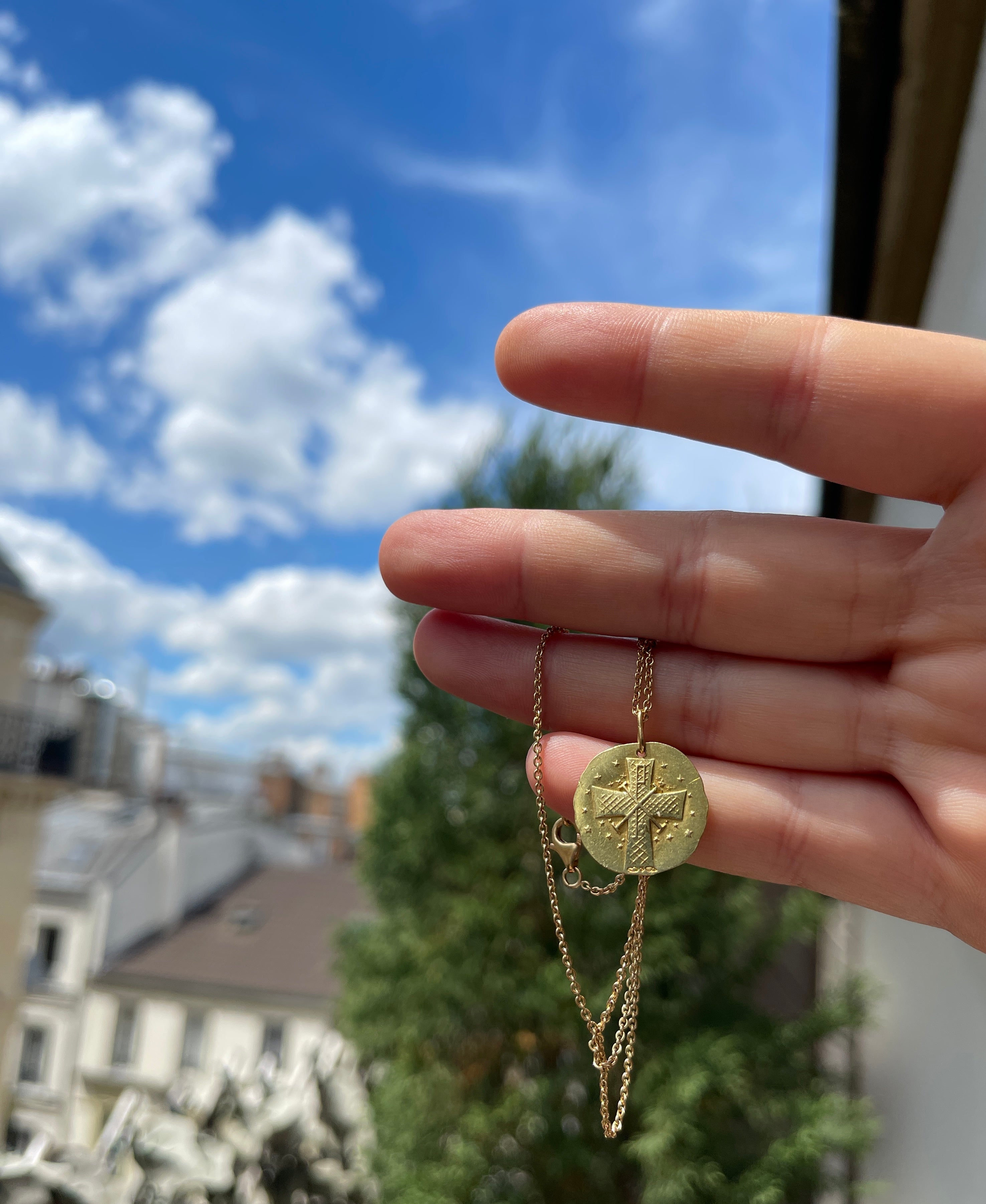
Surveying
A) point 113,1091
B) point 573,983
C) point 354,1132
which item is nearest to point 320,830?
point 113,1091

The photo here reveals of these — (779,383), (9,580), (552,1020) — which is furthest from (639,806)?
(9,580)

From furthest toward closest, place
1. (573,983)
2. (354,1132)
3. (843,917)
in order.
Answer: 1. (843,917)
2. (354,1132)
3. (573,983)

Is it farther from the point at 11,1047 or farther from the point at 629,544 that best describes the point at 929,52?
the point at 11,1047

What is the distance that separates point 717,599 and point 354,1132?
3.51 meters

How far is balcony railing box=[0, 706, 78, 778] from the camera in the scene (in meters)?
7.65

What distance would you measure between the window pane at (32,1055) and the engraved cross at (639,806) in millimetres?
14072

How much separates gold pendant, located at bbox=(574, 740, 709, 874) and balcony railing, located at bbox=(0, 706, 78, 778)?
25.9 ft

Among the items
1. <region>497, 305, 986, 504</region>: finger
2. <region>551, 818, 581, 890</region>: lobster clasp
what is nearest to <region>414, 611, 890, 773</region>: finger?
<region>551, 818, 581, 890</region>: lobster clasp

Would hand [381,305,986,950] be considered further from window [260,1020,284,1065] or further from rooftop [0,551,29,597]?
window [260,1020,284,1065]

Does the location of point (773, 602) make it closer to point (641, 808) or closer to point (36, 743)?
point (641, 808)

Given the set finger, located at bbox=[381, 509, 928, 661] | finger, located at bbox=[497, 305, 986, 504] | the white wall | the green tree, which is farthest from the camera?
the white wall

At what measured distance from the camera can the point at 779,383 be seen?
100 cm

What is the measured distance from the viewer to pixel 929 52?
2.02 m

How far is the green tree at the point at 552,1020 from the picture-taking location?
9.70ft
